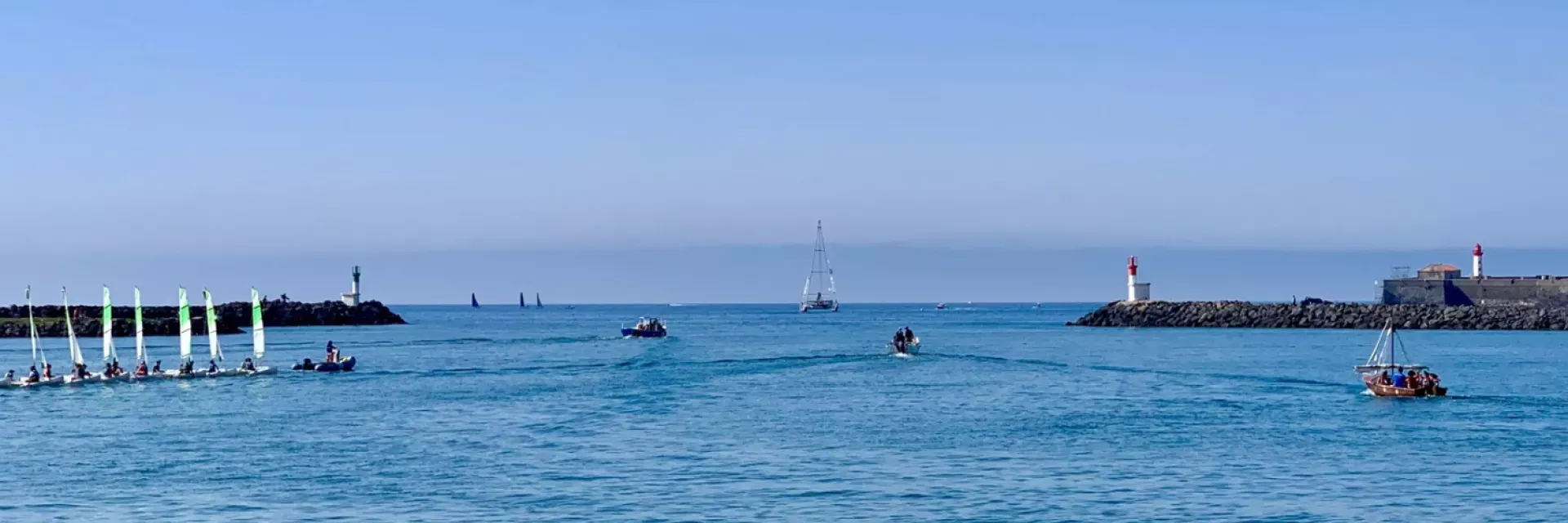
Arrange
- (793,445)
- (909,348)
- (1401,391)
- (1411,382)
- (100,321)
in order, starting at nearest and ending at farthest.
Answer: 1. (793,445)
2. (1401,391)
3. (1411,382)
4. (909,348)
5. (100,321)

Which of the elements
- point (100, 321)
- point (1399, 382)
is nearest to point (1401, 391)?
point (1399, 382)

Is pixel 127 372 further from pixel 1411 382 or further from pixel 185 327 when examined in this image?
pixel 1411 382

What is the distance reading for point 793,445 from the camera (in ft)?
162

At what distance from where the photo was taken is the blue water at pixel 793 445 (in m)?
37.8

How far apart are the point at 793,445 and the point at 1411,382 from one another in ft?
99.4

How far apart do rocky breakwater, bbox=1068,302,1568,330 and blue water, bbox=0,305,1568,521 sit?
2789 inches

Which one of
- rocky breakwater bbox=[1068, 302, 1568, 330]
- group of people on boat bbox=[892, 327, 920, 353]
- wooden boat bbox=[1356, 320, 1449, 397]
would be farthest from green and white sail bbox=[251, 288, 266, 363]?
rocky breakwater bbox=[1068, 302, 1568, 330]

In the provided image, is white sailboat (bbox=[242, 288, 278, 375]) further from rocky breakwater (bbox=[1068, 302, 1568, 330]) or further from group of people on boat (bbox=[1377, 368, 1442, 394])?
rocky breakwater (bbox=[1068, 302, 1568, 330])

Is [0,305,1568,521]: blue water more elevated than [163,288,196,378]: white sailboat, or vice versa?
[163,288,196,378]: white sailboat

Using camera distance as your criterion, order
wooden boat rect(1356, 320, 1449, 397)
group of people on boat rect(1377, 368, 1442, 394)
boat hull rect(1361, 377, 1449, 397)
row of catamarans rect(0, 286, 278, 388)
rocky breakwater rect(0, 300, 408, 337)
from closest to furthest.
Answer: boat hull rect(1361, 377, 1449, 397) < wooden boat rect(1356, 320, 1449, 397) < group of people on boat rect(1377, 368, 1442, 394) < row of catamarans rect(0, 286, 278, 388) < rocky breakwater rect(0, 300, 408, 337)

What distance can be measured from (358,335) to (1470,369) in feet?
348

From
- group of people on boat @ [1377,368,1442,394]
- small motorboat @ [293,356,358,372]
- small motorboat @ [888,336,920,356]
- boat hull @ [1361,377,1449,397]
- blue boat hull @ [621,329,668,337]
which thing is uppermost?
blue boat hull @ [621,329,668,337]

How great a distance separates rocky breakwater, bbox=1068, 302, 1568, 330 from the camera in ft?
523

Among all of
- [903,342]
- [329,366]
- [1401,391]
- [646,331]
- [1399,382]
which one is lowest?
[1401,391]
